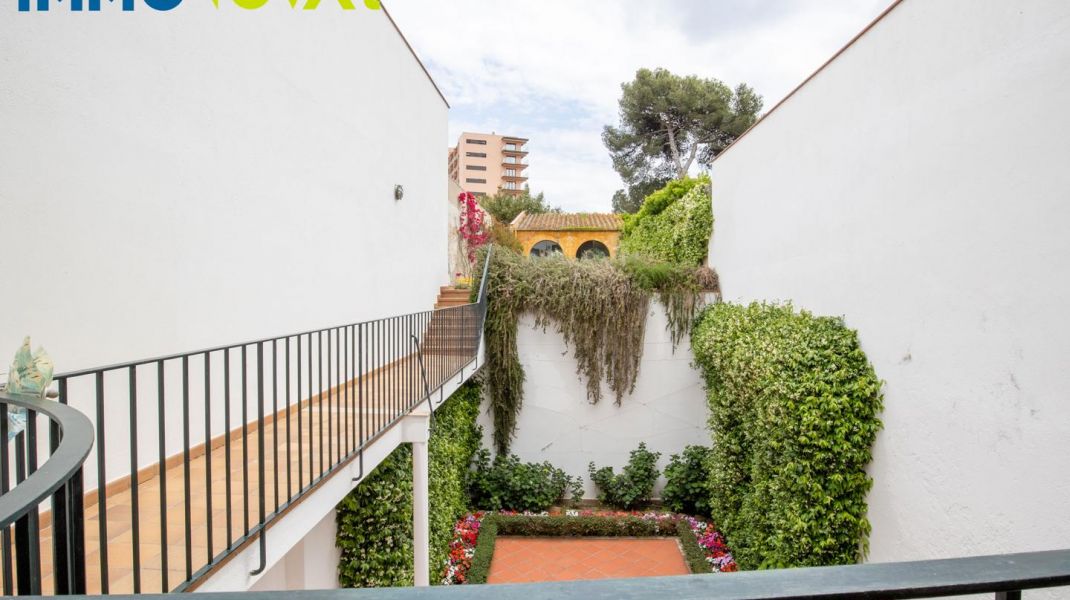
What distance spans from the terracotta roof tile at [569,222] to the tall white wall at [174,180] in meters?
13.1

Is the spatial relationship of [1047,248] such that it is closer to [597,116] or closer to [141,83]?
[141,83]

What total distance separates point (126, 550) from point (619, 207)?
2112cm

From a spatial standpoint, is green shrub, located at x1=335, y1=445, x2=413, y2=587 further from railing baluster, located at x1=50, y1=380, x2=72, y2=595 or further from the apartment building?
the apartment building

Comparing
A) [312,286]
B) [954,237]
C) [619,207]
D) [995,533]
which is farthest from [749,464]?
[619,207]

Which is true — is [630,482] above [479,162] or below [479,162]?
below

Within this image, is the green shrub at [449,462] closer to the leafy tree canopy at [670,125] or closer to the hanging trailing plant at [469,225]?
the hanging trailing plant at [469,225]

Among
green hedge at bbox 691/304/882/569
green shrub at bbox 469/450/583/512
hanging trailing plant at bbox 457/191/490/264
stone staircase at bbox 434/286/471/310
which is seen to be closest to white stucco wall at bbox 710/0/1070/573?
green hedge at bbox 691/304/882/569

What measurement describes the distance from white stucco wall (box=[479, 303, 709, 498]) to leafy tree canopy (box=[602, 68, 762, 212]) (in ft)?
39.1

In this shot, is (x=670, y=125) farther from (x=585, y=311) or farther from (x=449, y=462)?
(x=449, y=462)

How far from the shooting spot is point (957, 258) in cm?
341

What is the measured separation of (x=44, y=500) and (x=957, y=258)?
443 cm

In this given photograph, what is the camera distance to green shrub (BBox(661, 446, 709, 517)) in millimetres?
7598

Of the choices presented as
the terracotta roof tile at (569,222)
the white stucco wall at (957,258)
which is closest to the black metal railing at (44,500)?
the white stucco wall at (957,258)

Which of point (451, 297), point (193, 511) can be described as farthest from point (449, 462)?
point (193, 511)
